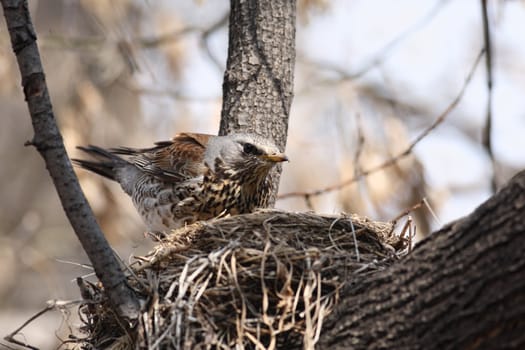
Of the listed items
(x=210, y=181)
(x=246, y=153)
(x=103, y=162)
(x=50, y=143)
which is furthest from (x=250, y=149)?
(x=103, y=162)

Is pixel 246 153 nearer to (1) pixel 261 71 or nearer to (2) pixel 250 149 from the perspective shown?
(2) pixel 250 149

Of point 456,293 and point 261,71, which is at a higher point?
point 261,71

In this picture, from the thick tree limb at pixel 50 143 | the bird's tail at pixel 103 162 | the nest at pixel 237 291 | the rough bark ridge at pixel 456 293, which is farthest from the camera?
the bird's tail at pixel 103 162

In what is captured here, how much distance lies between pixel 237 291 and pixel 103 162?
9.19ft

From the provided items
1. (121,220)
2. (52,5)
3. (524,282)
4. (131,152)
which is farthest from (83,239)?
Answer: (52,5)

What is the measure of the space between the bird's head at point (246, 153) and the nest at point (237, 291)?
2.32ft

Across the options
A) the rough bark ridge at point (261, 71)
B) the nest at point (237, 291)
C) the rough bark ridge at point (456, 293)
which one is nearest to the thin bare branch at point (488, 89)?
the rough bark ridge at point (261, 71)

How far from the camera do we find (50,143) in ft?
8.38

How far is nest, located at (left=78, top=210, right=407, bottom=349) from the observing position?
2.81 meters

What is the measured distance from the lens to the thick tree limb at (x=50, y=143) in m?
2.49

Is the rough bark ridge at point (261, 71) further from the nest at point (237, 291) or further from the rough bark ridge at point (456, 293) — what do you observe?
the rough bark ridge at point (456, 293)

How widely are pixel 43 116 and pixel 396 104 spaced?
5.12m

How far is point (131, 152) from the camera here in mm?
5117

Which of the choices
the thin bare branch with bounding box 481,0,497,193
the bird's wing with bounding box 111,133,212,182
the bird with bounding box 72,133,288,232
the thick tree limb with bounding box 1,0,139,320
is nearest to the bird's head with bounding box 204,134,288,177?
the bird with bounding box 72,133,288,232
